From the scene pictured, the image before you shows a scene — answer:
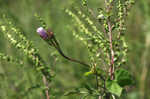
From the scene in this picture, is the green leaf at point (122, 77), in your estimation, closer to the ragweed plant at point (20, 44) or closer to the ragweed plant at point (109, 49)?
the ragweed plant at point (109, 49)

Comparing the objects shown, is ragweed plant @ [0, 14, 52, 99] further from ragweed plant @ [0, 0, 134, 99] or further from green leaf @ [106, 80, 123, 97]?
green leaf @ [106, 80, 123, 97]

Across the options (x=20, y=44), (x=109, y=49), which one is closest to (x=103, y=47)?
(x=109, y=49)

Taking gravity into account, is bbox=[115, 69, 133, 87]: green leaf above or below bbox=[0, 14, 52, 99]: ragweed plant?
below

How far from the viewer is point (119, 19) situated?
2.61ft

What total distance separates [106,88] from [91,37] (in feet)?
0.60

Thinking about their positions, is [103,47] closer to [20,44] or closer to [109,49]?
[109,49]

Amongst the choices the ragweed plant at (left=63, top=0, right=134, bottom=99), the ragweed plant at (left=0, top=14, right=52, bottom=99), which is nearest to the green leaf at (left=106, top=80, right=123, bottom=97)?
the ragweed plant at (left=63, top=0, right=134, bottom=99)

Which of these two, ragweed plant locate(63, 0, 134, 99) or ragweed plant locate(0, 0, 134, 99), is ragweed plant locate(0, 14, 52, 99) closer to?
ragweed plant locate(0, 0, 134, 99)

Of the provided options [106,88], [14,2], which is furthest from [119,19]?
[14,2]

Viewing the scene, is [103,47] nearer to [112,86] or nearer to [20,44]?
[112,86]

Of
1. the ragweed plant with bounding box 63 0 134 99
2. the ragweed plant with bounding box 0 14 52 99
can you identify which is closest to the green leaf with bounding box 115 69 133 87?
the ragweed plant with bounding box 63 0 134 99

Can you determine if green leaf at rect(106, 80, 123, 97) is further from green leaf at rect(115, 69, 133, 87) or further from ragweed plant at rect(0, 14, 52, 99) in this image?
ragweed plant at rect(0, 14, 52, 99)

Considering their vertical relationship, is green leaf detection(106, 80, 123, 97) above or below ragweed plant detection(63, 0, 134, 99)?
below

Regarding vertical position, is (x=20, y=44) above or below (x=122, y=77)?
above
